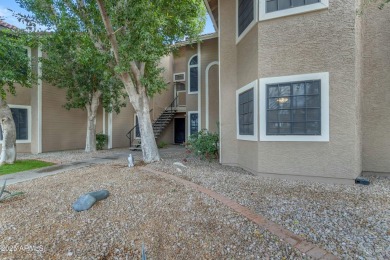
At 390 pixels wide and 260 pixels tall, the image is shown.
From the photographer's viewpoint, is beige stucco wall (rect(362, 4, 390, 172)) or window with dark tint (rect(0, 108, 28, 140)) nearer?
beige stucco wall (rect(362, 4, 390, 172))

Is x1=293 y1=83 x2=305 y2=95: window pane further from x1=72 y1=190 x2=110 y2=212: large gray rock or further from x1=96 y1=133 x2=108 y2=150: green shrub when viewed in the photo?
x1=96 y1=133 x2=108 y2=150: green shrub

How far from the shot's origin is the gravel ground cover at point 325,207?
119 inches

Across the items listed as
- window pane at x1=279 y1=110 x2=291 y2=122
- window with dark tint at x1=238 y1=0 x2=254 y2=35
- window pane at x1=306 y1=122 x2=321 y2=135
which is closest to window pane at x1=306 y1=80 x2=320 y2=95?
window pane at x1=279 y1=110 x2=291 y2=122

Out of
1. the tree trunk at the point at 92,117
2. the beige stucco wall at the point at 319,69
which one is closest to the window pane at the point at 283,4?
the beige stucco wall at the point at 319,69

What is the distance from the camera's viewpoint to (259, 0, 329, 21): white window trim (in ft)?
19.3

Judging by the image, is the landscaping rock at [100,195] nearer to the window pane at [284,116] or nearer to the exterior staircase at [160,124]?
the window pane at [284,116]

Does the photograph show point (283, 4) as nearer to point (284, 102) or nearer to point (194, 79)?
point (284, 102)

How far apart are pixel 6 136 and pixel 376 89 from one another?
45.0 ft

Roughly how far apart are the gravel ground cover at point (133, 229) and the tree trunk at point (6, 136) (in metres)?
5.50

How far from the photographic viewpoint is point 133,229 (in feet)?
11.6

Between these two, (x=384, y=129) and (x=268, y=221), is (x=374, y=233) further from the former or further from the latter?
(x=384, y=129)

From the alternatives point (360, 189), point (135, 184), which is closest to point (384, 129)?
point (360, 189)

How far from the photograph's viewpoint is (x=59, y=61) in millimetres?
11383

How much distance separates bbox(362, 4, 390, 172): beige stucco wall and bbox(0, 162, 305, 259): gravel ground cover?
5883 mm
